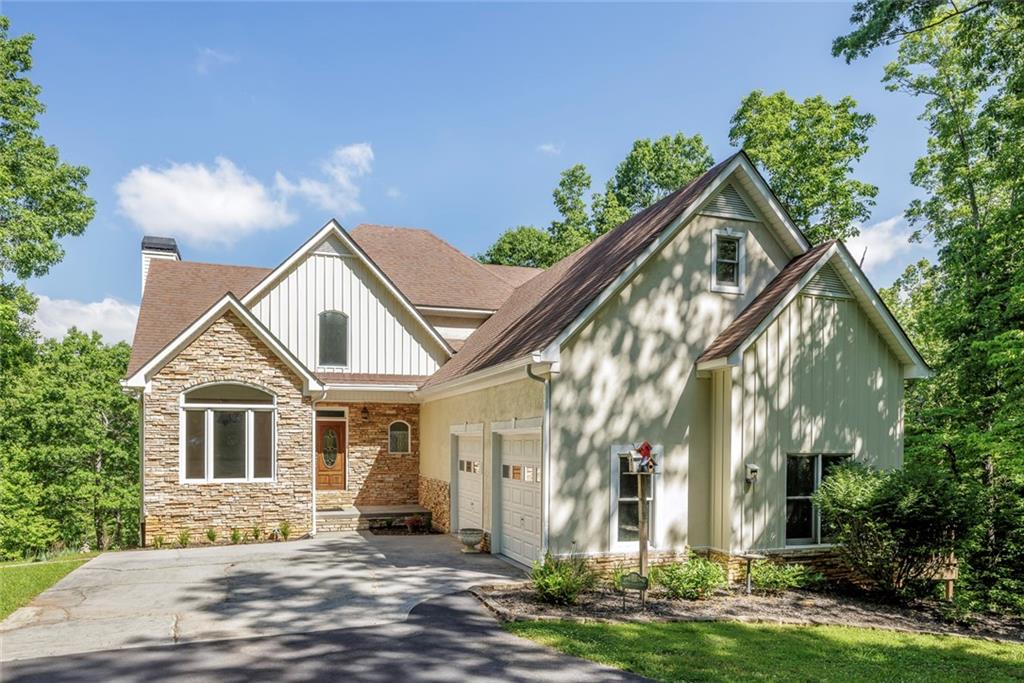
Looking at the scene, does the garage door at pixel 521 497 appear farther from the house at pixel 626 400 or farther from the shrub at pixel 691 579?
the shrub at pixel 691 579

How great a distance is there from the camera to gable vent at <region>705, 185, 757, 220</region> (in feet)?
40.3

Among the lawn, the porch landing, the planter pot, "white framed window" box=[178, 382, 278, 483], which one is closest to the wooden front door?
the porch landing

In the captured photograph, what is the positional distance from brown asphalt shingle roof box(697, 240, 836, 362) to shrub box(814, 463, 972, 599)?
2718mm

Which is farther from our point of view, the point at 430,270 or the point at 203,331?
the point at 430,270

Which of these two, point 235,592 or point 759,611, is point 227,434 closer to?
point 235,592

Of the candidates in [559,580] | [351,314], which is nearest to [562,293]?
[559,580]

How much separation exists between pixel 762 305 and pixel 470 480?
6979mm

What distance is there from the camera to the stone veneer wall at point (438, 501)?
16.0 meters

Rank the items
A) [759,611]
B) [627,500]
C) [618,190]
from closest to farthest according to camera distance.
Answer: [759,611], [627,500], [618,190]

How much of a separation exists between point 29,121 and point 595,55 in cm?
1791

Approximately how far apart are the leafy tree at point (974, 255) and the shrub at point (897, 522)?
0.63 meters

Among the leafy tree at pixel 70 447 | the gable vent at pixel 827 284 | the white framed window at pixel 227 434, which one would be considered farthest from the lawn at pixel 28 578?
the leafy tree at pixel 70 447

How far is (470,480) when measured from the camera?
1478 centimetres

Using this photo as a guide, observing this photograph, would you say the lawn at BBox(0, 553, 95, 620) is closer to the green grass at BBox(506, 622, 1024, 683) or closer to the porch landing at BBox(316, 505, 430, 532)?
the porch landing at BBox(316, 505, 430, 532)
